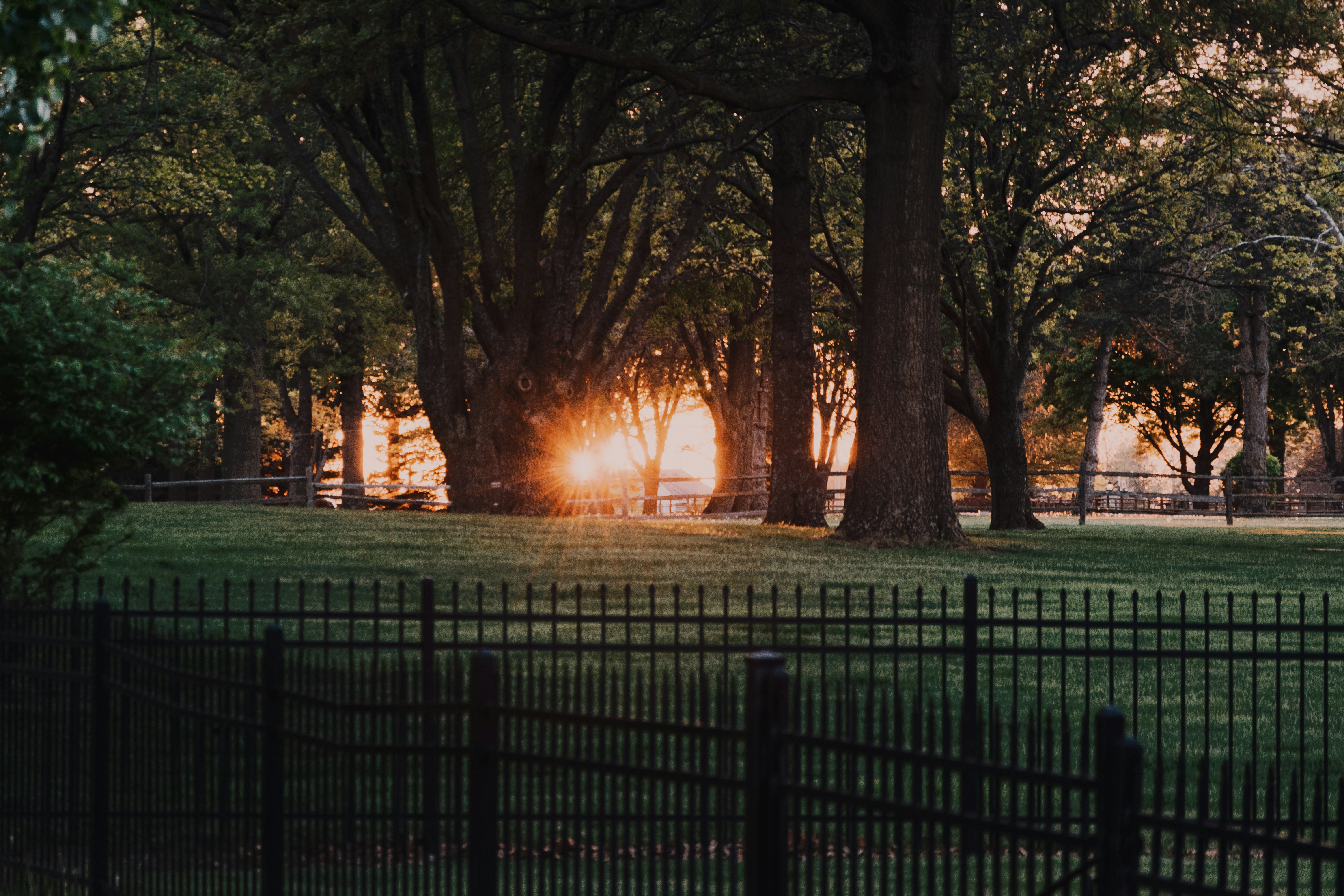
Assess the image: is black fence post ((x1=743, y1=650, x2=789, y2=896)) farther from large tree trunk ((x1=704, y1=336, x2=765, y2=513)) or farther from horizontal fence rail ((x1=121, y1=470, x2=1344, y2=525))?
large tree trunk ((x1=704, y1=336, x2=765, y2=513))

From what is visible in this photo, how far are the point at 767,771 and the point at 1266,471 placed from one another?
58752mm

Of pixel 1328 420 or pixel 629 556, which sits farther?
pixel 1328 420

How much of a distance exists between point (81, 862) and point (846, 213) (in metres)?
28.2

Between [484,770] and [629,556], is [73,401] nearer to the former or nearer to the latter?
[484,770]

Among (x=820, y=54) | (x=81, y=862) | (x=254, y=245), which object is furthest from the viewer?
(x=254, y=245)

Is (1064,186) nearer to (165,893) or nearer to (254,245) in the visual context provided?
(254,245)

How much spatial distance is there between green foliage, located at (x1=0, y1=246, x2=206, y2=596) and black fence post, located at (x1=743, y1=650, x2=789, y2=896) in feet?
23.8

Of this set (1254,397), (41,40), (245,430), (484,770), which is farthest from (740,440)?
(484,770)

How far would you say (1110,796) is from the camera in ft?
11.4

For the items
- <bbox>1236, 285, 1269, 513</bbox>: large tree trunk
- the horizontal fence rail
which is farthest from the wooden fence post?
<bbox>1236, 285, 1269, 513</bbox>: large tree trunk

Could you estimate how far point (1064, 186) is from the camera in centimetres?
3369

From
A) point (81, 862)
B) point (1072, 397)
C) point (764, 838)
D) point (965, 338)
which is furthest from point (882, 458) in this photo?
point (1072, 397)

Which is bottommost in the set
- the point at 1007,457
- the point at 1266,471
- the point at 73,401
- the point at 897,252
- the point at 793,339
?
the point at 1266,471

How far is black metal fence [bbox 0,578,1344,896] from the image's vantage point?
13.4 feet
